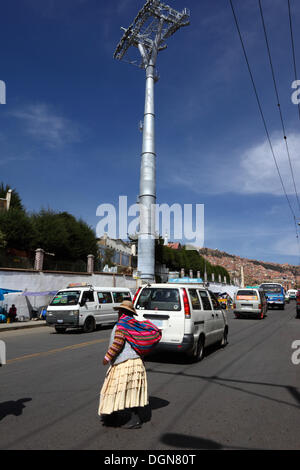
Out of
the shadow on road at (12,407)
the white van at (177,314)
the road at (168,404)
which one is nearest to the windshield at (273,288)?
the road at (168,404)

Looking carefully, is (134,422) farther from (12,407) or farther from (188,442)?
(12,407)

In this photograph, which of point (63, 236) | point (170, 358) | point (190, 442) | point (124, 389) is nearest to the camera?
point (190, 442)

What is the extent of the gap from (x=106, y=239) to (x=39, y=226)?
19550 mm

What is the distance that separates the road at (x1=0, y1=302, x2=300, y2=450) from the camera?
406cm

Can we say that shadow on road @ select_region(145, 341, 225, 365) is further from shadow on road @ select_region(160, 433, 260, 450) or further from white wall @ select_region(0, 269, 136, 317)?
white wall @ select_region(0, 269, 136, 317)

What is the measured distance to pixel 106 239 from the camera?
179 ft

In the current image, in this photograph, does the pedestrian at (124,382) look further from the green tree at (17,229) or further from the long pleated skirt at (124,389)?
the green tree at (17,229)

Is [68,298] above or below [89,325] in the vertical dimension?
above

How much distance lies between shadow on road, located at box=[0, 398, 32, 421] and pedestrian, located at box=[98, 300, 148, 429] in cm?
138

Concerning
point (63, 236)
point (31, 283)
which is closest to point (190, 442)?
point (31, 283)

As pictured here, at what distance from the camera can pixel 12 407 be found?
208 inches

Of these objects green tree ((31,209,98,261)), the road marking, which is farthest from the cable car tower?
the road marking

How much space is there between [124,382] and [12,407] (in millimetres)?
1989

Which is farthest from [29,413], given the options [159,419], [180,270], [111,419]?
[180,270]
